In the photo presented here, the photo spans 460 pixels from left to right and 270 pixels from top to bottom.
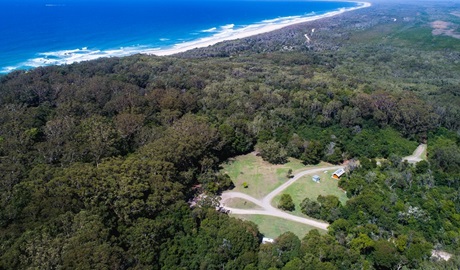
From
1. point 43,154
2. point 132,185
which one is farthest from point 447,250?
point 43,154

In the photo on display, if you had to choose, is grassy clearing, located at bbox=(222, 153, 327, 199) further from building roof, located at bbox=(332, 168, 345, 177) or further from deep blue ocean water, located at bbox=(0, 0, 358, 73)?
deep blue ocean water, located at bbox=(0, 0, 358, 73)

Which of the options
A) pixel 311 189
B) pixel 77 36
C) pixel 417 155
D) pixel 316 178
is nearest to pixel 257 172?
pixel 311 189

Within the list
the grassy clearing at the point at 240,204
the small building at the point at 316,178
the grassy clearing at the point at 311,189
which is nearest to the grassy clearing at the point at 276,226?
the grassy clearing at the point at 240,204

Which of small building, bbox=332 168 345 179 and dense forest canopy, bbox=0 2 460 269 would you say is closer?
dense forest canopy, bbox=0 2 460 269

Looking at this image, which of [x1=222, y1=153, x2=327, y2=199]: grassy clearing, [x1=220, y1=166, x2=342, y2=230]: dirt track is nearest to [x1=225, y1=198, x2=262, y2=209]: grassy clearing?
[x1=220, y1=166, x2=342, y2=230]: dirt track

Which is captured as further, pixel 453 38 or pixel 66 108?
pixel 453 38

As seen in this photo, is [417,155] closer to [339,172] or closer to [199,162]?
[339,172]

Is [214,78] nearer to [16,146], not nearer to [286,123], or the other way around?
[286,123]
